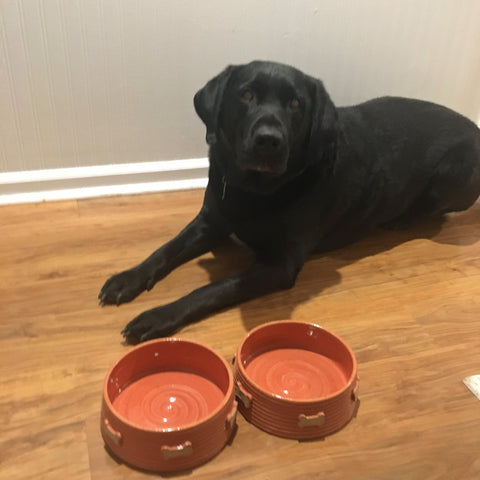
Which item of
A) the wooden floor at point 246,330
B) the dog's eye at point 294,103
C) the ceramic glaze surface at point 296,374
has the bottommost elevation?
the wooden floor at point 246,330

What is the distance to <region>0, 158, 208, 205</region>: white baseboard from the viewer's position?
1983mm

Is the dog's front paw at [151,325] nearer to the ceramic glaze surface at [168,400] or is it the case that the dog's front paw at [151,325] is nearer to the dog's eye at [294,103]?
the ceramic glaze surface at [168,400]

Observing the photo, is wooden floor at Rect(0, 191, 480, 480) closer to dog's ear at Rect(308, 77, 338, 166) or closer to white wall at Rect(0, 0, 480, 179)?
white wall at Rect(0, 0, 480, 179)

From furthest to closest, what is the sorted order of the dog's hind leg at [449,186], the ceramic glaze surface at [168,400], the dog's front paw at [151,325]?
1. the dog's hind leg at [449,186]
2. the dog's front paw at [151,325]
3. the ceramic glaze surface at [168,400]

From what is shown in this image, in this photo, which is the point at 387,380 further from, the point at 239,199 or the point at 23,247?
the point at 23,247

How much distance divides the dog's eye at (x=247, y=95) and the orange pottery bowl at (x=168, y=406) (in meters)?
0.65

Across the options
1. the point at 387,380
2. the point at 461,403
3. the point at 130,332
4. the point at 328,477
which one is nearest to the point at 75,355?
the point at 130,332

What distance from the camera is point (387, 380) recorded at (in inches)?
Result: 52.4

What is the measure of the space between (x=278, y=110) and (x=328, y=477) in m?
0.88

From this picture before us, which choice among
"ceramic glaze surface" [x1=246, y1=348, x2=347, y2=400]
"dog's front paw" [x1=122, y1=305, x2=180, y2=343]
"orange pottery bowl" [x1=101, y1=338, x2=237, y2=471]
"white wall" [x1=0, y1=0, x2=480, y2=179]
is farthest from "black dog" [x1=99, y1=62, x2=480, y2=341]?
"white wall" [x1=0, y1=0, x2=480, y2=179]

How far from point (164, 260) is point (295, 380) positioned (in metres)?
0.57

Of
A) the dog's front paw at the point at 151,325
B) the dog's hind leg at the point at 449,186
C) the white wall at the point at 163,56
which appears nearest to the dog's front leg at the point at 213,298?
the dog's front paw at the point at 151,325

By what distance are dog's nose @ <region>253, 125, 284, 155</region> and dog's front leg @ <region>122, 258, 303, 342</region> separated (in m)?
0.35

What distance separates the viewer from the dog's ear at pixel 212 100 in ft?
5.00
